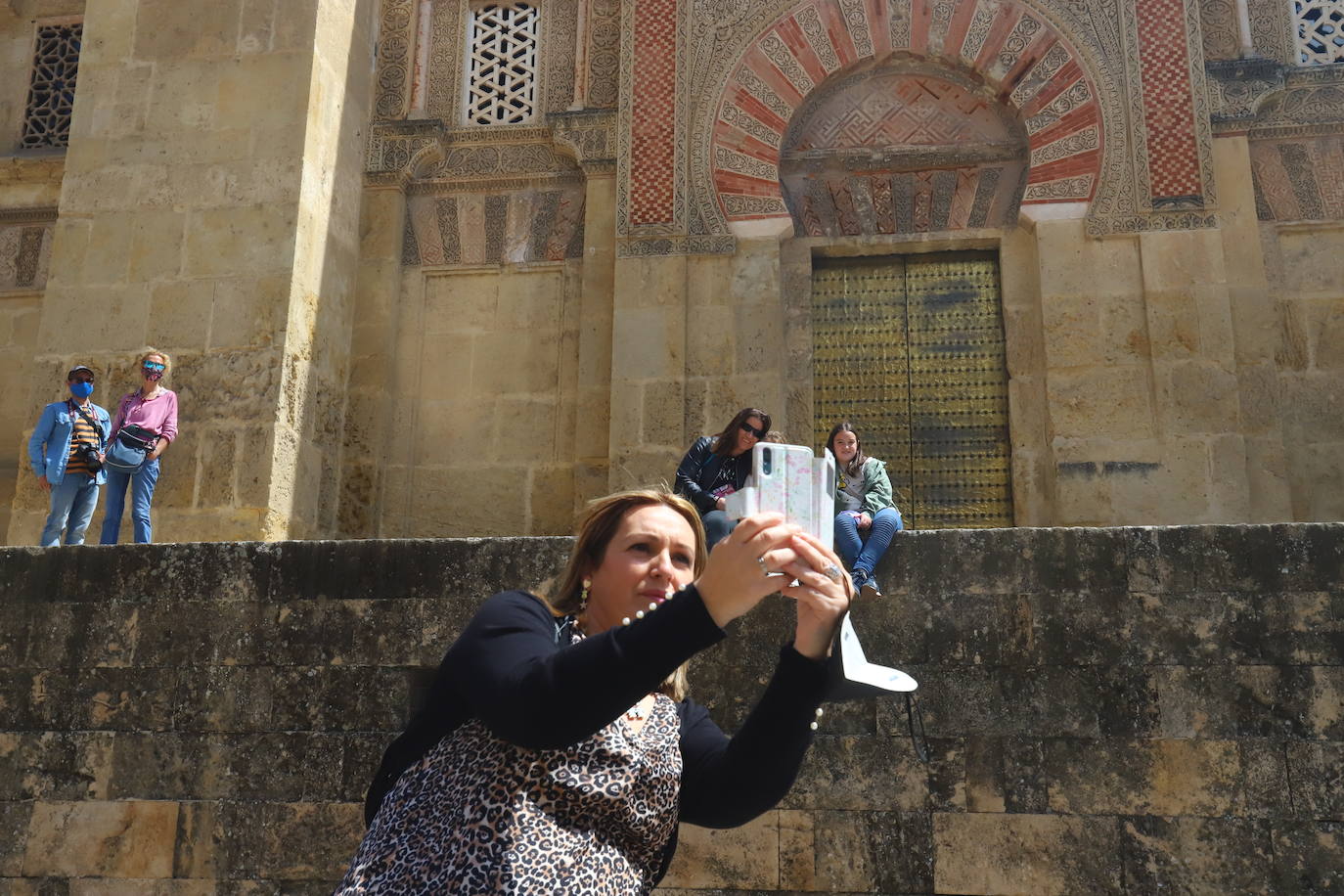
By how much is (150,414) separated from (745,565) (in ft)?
17.2

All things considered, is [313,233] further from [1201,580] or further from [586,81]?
[1201,580]

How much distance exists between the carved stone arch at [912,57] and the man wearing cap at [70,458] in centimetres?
363

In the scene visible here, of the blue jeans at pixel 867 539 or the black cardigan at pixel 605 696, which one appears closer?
the black cardigan at pixel 605 696

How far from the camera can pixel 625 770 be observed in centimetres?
159

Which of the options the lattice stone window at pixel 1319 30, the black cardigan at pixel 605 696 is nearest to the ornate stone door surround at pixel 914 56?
the lattice stone window at pixel 1319 30

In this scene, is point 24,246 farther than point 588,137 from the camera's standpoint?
Yes

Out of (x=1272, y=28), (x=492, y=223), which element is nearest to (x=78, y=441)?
(x=492, y=223)

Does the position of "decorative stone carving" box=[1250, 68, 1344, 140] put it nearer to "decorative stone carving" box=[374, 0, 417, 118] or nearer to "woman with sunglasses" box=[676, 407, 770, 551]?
"woman with sunglasses" box=[676, 407, 770, 551]

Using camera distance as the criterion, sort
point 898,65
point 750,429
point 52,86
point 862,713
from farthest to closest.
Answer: point 52,86, point 898,65, point 750,429, point 862,713

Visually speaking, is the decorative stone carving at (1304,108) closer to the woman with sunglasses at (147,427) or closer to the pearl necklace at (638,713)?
the woman with sunglasses at (147,427)

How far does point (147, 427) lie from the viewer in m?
5.96

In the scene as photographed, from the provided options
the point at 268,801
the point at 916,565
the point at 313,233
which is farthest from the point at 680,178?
the point at 268,801

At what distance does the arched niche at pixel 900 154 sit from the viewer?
7859mm

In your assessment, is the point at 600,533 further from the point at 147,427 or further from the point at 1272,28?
the point at 1272,28
